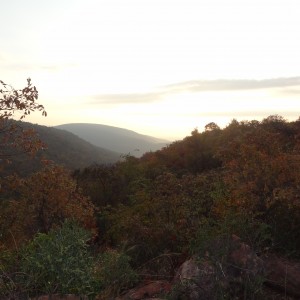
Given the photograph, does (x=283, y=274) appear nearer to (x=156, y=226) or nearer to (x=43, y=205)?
(x=156, y=226)

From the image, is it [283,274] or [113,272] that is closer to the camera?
[113,272]

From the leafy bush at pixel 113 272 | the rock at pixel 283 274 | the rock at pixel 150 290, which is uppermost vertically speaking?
the leafy bush at pixel 113 272

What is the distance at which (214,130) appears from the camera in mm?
47219

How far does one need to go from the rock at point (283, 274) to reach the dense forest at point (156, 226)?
46cm

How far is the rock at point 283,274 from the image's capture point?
934cm

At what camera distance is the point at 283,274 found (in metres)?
9.60

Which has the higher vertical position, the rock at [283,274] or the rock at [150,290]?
the rock at [283,274]

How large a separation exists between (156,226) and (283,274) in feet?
17.5

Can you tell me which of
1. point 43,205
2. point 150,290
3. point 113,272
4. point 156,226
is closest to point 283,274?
point 150,290

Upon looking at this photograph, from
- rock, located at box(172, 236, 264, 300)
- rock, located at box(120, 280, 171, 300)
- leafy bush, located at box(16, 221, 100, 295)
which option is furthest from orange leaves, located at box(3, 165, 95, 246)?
rock, located at box(172, 236, 264, 300)

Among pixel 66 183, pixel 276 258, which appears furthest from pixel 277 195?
pixel 66 183

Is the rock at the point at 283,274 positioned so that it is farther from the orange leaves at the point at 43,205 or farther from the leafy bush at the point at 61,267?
the orange leaves at the point at 43,205

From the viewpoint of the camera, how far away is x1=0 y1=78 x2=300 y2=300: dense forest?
25.6ft

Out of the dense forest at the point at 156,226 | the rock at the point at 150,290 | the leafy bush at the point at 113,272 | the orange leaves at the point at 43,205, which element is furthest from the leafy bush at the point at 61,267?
the orange leaves at the point at 43,205
